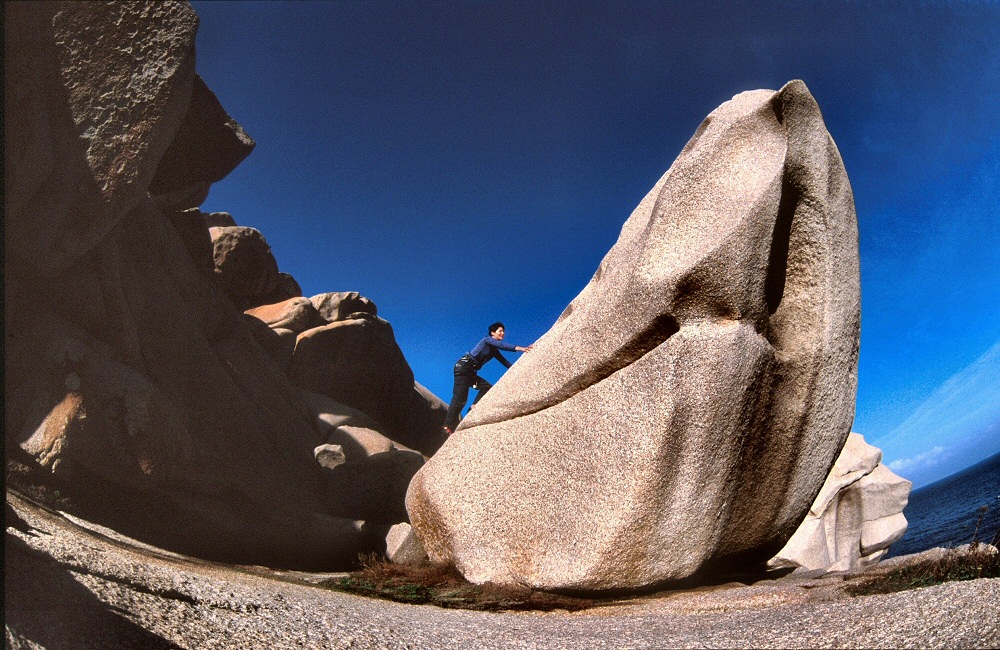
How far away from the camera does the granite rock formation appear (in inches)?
287

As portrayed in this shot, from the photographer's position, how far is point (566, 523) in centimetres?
686

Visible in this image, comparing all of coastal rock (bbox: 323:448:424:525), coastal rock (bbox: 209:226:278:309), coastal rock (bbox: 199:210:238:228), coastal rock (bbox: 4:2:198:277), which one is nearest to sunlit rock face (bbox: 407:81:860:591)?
coastal rock (bbox: 323:448:424:525)

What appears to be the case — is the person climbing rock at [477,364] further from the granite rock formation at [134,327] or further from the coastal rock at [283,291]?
the coastal rock at [283,291]

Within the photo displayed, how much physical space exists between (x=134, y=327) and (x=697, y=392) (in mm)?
8792

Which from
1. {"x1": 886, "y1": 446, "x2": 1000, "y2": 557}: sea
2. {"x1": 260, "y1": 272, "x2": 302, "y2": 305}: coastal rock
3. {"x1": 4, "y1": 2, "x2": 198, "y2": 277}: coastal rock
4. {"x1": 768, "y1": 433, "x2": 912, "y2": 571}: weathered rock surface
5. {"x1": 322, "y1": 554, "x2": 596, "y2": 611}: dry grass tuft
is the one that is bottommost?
{"x1": 886, "y1": 446, "x2": 1000, "y2": 557}: sea

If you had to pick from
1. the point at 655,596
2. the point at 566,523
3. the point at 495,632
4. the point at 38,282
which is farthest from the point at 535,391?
the point at 38,282

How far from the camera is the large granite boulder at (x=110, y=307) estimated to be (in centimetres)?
720

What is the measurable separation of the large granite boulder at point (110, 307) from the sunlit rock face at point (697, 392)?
15.2 ft

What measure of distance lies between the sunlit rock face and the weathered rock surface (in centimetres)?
954

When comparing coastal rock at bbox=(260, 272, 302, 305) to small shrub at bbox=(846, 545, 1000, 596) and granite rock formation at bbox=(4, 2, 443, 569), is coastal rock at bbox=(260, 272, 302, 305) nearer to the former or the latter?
granite rock formation at bbox=(4, 2, 443, 569)

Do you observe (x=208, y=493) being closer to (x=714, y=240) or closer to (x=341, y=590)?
(x=341, y=590)

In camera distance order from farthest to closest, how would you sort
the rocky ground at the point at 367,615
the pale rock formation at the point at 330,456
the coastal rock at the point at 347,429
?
the coastal rock at the point at 347,429 < the pale rock formation at the point at 330,456 < the rocky ground at the point at 367,615

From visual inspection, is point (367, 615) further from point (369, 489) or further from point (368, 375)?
point (368, 375)

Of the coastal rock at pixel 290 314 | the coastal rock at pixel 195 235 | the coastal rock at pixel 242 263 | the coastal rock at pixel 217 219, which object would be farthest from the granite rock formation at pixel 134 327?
the coastal rock at pixel 217 219
